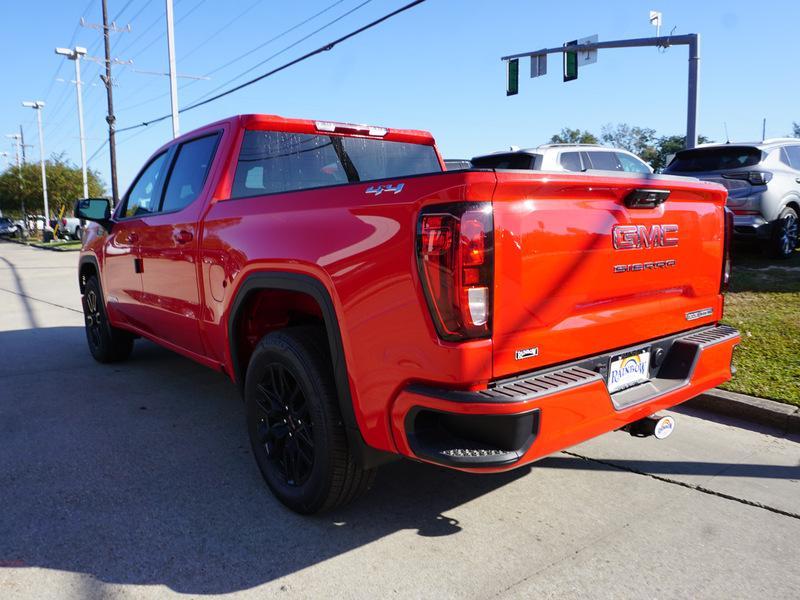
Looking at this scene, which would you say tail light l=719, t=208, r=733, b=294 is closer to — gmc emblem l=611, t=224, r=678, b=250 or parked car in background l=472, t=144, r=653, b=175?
gmc emblem l=611, t=224, r=678, b=250

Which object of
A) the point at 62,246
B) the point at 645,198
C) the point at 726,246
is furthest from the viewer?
the point at 62,246

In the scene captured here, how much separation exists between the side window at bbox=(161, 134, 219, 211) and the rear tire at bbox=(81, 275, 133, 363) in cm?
182

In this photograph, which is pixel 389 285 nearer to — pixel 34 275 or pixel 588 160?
pixel 588 160

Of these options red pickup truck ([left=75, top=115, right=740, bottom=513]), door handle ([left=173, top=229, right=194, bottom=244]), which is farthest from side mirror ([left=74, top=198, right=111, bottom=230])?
red pickup truck ([left=75, top=115, right=740, bottom=513])

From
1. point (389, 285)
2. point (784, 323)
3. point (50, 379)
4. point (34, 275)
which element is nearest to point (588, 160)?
point (784, 323)

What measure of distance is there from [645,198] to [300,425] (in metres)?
1.87

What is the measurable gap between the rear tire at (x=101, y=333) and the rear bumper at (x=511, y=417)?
437 cm

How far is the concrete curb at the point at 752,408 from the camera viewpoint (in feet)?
13.5

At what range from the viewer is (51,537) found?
9.36 feet

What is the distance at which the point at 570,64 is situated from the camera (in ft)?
55.6

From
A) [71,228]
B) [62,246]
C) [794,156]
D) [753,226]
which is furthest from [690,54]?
[71,228]

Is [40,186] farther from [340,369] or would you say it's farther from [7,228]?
[340,369]

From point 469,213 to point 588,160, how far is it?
1006 cm

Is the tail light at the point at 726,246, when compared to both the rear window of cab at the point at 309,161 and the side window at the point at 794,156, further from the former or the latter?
the side window at the point at 794,156
